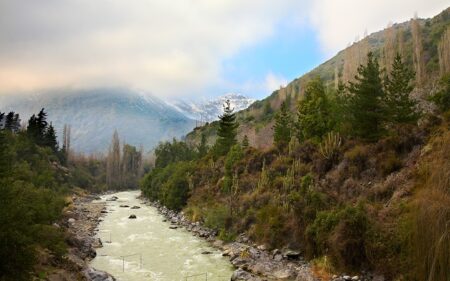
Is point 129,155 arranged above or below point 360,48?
below

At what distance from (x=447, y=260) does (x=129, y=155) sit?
14381 cm

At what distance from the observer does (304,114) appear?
1775 inches

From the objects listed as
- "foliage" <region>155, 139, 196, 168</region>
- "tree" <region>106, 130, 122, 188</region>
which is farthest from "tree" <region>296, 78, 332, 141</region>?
"tree" <region>106, 130, 122, 188</region>

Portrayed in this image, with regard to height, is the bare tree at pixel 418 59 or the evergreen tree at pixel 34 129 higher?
Answer: the bare tree at pixel 418 59

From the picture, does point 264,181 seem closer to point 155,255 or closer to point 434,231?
point 155,255

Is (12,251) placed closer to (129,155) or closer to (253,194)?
(253,194)

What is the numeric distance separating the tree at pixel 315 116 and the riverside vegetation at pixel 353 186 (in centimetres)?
11

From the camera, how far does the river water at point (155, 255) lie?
2492cm

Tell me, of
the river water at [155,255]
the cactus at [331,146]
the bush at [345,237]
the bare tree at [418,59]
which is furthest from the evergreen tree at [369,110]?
the bare tree at [418,59]

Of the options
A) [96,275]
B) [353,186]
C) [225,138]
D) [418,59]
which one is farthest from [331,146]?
[418,59]

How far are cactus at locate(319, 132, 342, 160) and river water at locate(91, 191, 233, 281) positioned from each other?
1321cm

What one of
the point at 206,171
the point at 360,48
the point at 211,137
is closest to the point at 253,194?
the point at 206,171

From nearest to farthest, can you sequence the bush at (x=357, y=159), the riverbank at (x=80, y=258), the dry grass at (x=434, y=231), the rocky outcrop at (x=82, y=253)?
the dry grass at (x=434, y=231) → the riverbank at (x=80, y=258) → the rocky outcrop at (x=82, y=253) → the bush at (x=357, y=159)

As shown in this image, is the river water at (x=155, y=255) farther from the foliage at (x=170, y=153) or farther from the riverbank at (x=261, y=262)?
the foliage at (x=170, y=153)
